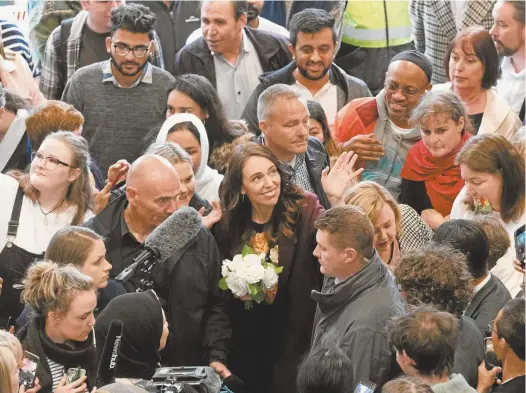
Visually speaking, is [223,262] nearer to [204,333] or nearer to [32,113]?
[204,333]

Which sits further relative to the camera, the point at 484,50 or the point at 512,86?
the point at 512,86

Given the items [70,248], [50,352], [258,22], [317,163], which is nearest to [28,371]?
[50,352]

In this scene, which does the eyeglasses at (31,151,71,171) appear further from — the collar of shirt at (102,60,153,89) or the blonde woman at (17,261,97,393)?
the collar of shirt at (102,60,153,89)

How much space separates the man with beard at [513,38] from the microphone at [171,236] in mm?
2928

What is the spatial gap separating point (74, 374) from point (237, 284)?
127 cm

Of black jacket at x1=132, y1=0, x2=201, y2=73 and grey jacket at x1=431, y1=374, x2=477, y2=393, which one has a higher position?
black jacket at x1=132, y1=0, x2=201, y2=73

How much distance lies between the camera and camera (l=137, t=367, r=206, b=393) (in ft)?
18.1

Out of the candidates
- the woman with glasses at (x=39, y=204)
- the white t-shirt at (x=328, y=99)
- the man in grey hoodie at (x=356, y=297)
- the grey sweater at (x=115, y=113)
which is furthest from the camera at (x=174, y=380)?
the white t-shirt at (x=328, y=99)

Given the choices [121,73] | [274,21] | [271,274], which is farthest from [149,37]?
[271,274]

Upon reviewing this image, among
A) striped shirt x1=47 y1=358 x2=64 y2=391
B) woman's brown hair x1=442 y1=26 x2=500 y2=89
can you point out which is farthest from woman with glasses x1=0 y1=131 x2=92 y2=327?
woman's brown hair x1=442 y1=26 x2=500 y2=89

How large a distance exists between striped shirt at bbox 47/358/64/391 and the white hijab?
232 cm

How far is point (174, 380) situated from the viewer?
5.56m

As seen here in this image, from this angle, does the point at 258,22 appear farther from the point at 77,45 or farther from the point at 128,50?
the point at 128,50

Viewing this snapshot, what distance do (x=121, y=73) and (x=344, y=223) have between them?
2942 millimetres
